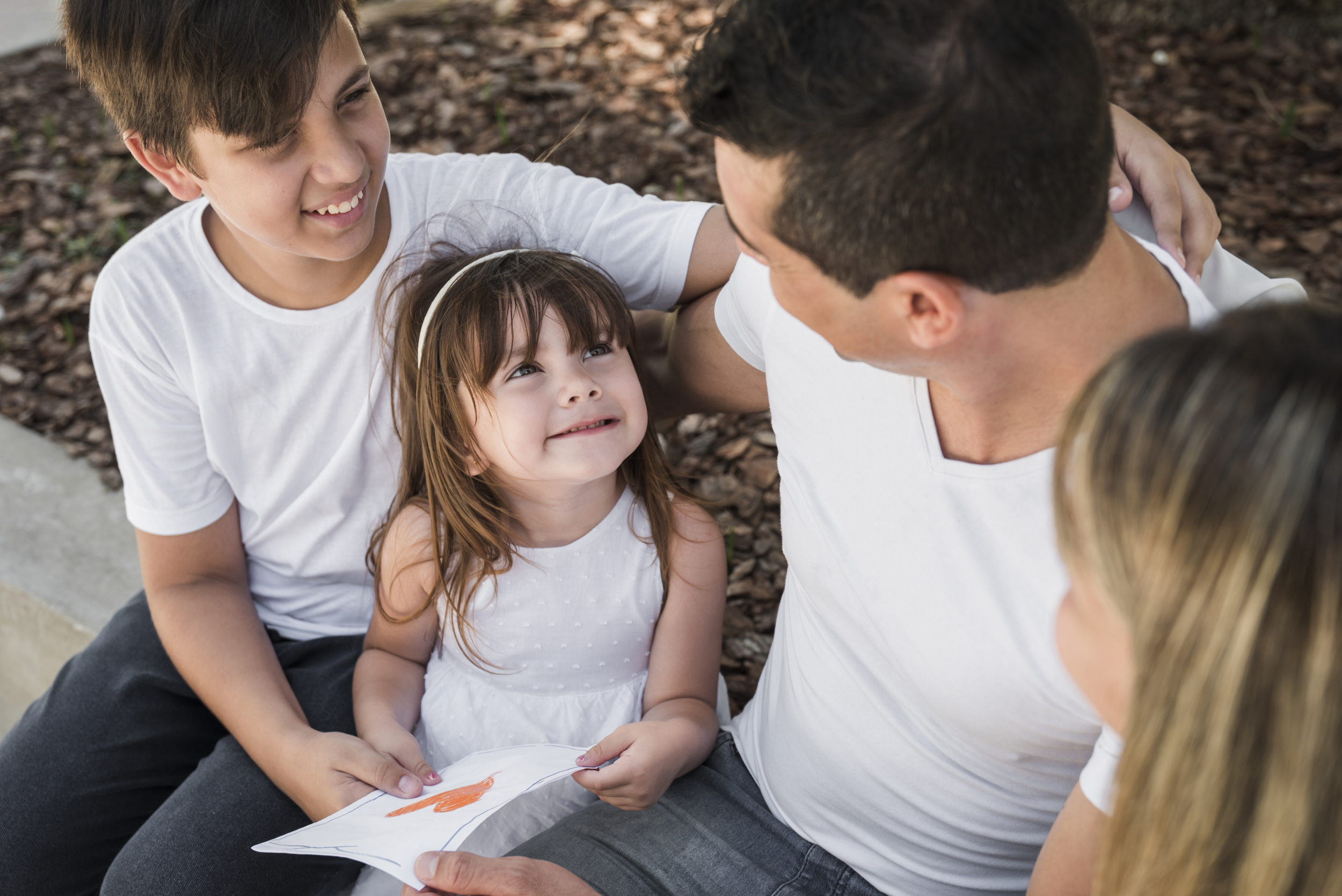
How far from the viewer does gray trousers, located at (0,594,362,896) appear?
6.06ft

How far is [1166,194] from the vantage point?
5.34 ft

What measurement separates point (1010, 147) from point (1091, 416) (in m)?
0.42

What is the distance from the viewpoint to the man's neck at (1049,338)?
4.54 ft

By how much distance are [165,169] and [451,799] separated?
1.22 metres

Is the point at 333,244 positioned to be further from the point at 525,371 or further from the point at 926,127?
the point at 926,127

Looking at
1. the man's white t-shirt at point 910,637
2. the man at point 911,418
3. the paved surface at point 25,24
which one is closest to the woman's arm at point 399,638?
the man at point 911,418

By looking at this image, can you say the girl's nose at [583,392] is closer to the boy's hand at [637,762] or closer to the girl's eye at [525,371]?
the girl's eye at [525,371]

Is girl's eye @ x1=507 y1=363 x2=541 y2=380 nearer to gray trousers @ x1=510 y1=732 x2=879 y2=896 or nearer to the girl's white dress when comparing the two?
the girl's white dress

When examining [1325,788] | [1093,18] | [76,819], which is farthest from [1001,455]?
[1093,18]

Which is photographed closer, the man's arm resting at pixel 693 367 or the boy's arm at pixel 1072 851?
the boy's arm at pixel 1072 851

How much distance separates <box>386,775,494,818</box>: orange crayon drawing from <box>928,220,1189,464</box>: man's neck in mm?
898

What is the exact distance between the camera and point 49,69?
4.87 metres

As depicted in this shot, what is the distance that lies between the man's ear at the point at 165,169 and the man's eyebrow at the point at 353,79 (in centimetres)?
31

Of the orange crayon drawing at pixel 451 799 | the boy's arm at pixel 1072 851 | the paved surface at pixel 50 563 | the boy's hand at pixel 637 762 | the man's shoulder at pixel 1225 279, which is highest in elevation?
the man's shoulder at pixel 1225 279
